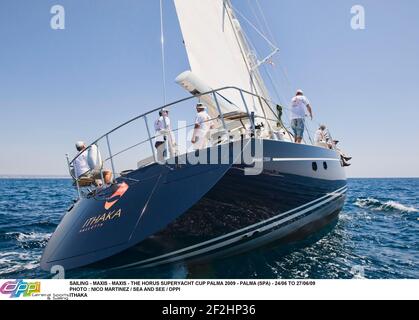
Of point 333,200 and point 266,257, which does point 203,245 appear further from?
point 333,200

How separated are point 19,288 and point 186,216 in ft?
6.37

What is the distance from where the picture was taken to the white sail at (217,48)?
7.42 meters

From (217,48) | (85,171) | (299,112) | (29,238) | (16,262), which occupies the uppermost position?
(217,48)

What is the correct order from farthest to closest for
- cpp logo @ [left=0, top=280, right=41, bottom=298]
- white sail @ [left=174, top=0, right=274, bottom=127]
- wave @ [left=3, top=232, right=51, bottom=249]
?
1. white sail @ [left=174, top=0, right=274, bottom=127]
2. wave @ [left=3, top=232, right=51, bottom=249]
3. cpp logo @ [left=0, top=280, right=41, bottom=298]

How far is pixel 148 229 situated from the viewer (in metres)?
3.87

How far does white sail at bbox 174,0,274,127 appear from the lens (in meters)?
7.42

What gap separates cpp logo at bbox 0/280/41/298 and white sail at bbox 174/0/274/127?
5.42m

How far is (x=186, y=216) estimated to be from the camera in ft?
12.8

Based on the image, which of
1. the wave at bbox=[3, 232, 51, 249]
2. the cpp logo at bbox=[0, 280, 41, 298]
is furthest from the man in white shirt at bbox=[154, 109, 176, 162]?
the wave at bbox=[3, 232, 51, 249]

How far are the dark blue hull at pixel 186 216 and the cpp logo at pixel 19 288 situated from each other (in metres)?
1.48

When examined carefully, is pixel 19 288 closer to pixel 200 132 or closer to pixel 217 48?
pixel 200 132

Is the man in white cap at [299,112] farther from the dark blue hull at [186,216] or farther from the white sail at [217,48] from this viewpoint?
the dark blue hull at [186,216]

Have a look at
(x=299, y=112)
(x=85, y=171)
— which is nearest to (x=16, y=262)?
(x=85, y=171)
